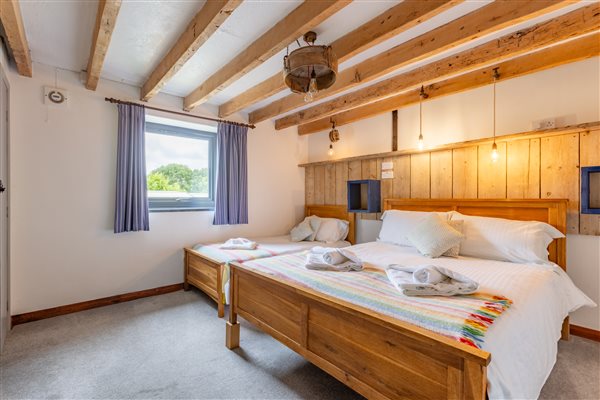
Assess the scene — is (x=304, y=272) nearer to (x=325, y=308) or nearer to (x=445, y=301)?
(x=325, y=308)

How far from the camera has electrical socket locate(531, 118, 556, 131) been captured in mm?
2415

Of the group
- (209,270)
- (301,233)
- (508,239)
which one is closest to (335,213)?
(301,233)

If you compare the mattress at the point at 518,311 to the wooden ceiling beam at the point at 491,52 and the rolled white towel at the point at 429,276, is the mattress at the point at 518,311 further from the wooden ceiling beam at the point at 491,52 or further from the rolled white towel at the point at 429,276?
the wooden ceiling beam at the point at 491,52

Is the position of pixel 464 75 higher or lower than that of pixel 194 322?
higher

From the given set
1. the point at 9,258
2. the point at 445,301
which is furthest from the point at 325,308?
the point at 9,258

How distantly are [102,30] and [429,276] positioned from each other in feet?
8.26

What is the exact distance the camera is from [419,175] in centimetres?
331

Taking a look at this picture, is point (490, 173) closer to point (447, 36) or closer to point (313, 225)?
point (447, 36)

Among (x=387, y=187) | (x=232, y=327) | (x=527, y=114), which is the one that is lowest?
(x=232, y=327)

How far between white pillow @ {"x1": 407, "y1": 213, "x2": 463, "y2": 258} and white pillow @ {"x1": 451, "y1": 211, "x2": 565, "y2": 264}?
15 cm

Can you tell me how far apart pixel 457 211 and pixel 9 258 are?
4.23 m

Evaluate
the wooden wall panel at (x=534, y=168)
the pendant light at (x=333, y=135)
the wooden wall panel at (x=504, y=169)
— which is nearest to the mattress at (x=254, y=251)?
the wooden wall panel at (x=504, y=169)

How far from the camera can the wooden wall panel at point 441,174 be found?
3068 mm

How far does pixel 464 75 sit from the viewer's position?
275cm
